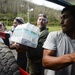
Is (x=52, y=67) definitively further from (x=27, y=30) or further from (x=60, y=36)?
(x=27, y=30)

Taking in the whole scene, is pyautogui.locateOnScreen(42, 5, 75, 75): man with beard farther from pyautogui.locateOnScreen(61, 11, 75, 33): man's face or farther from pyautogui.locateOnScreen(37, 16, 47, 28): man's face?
pyautogui.locateOnScreen(37, 16, 47, 28): man's face

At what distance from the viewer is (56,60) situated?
2.54 metres

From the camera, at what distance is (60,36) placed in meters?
2.79

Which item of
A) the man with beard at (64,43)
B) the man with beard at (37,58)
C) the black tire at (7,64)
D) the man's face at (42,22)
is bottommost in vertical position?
the man with beard at (37,58)

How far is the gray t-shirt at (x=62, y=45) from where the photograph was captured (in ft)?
9.01

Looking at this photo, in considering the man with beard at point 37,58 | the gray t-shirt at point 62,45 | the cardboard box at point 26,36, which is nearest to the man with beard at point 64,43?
the gray t-shirt at point 62,45

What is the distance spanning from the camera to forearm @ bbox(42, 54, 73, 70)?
240 centimetres

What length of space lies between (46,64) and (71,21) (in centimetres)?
47

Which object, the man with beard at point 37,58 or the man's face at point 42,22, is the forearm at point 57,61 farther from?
the man's face at point 42,22

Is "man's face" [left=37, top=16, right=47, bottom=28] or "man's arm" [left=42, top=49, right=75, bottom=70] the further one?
"man's face" [left=37, top=16, right=47, bottom=28]

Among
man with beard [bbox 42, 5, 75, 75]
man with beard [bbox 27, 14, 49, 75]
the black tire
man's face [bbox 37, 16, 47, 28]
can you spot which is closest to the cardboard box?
the black tire

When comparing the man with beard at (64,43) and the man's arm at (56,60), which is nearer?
the man's arm at (56,60)

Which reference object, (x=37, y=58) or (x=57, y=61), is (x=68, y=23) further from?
(x=37, y=58)

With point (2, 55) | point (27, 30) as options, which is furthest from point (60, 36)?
point (27, 30)
